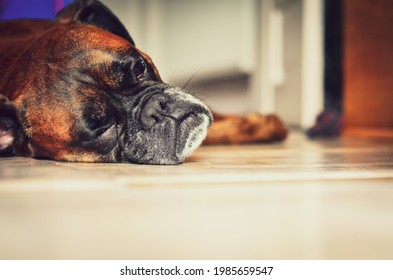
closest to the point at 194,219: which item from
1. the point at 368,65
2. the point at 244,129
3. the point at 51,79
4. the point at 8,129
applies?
the point at 51,79

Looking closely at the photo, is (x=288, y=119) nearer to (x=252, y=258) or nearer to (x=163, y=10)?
(x=163, y=10)

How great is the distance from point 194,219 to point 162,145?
609mm

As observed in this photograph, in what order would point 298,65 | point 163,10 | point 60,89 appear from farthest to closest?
A: point 163,10, point 298,65, point 60,89

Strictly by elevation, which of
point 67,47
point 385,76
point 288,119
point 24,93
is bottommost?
point 288,119

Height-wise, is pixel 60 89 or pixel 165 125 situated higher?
pixel 60 89

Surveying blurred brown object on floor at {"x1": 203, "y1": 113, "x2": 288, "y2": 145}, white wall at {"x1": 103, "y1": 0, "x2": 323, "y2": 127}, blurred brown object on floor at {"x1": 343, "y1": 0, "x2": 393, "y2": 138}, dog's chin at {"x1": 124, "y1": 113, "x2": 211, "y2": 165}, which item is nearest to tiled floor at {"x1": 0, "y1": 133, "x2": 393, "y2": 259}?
dog's chin at {"x1": 124, "y1": 113, "x2": 211, "y2": 165}

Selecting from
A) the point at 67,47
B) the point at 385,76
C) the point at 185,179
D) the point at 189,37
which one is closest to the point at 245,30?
the point at 189,37

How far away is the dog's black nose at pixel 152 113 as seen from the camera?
1.47 meters

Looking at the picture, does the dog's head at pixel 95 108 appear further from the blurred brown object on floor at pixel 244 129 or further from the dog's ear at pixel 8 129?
the blurred brown object on floor at pixel 244 129

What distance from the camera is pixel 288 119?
4445mm

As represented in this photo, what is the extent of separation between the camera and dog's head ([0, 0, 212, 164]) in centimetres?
143

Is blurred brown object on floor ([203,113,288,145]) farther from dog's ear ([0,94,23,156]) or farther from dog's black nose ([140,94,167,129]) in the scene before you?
dog's ear ([0,94,23,156])

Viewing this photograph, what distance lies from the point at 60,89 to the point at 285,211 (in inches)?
32.5

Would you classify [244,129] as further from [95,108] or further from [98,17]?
[95,108]
